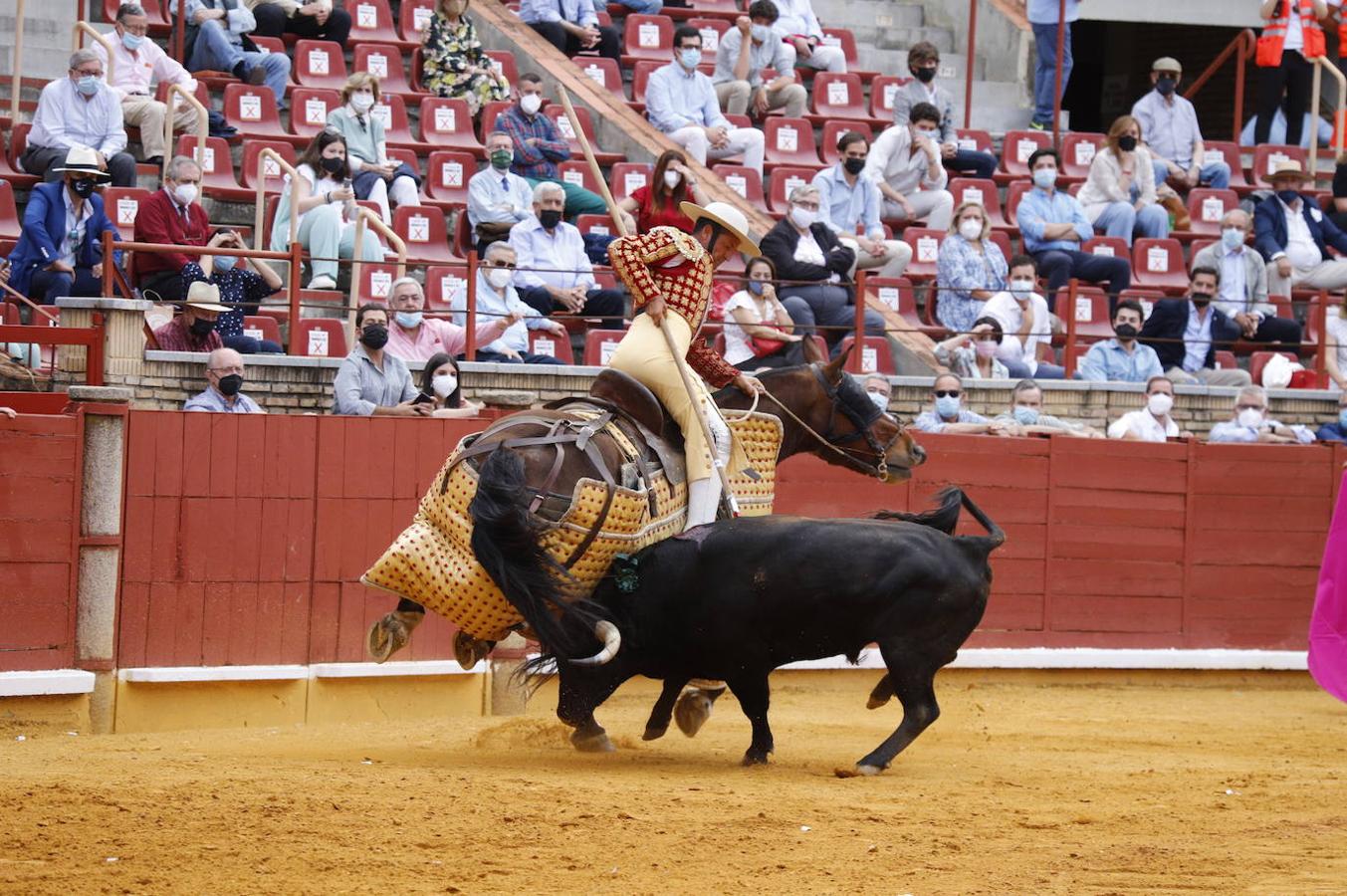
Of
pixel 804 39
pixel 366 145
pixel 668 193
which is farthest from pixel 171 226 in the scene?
pixel 804 39

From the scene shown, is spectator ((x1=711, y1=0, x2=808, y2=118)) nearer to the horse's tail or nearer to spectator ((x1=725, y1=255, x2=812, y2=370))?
spectator ((x1=725, y1=255, x2=812, y2=370))

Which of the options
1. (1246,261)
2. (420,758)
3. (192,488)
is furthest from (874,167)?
(420,758)

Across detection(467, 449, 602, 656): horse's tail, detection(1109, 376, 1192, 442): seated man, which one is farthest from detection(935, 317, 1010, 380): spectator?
detection(467, 449, 602, 656): horse's tail

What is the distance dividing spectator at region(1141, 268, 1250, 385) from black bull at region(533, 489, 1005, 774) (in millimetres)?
6936

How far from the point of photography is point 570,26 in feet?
52.0

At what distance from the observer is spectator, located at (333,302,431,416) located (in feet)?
32.9

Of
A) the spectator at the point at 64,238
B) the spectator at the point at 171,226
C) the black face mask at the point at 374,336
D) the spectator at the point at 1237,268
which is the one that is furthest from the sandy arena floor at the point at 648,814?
the spectator at the point at 1237,268

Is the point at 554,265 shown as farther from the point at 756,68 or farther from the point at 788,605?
the point at 788,605

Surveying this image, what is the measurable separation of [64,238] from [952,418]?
17.3 ft

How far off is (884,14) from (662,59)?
12.3 ft

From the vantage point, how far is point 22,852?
17.1 feet

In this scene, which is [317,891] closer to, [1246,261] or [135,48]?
[135,48]

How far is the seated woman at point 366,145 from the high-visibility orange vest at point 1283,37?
28.8ft

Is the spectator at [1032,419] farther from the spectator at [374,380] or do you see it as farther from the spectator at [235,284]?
the spectator at [235,284]
